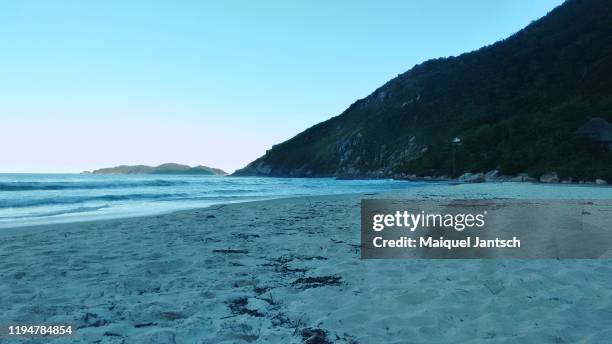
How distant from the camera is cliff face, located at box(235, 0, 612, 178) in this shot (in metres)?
46.5

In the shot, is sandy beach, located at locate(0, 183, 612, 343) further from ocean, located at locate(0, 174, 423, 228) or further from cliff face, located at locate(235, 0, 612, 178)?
cliff face, located at locate(235, 0, 612, 178)

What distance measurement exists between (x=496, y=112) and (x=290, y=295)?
73.1 meters

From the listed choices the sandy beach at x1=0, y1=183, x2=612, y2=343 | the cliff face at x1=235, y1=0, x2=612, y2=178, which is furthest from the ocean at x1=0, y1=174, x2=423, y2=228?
the cliff face at x1=235, y1=0, x2=612, y2=178

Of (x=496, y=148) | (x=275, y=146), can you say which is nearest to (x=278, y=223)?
(x=496, y=148)

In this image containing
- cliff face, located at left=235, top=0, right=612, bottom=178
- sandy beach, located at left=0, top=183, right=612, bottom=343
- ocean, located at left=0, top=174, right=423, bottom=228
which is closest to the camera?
sandy beach, located at left=0, top=183, right=612, bottom=343

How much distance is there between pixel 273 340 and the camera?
337cm

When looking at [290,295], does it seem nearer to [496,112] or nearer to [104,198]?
[104,198]

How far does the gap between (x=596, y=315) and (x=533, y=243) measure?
11.6 ft

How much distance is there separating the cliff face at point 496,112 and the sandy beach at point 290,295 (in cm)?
3480

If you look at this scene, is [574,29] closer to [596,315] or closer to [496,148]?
[496,148]

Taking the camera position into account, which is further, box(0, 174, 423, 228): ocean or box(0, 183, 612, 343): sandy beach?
box(0, 174, 423, 228): ocean

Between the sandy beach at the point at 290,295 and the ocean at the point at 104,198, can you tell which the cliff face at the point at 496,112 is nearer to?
the ocean at the point at 104,198

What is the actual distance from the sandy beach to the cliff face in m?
34.8

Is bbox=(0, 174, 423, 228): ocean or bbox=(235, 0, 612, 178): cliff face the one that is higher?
bbox=(235, 0, 612, 178): cliff face
